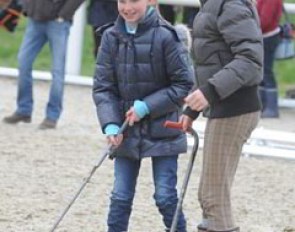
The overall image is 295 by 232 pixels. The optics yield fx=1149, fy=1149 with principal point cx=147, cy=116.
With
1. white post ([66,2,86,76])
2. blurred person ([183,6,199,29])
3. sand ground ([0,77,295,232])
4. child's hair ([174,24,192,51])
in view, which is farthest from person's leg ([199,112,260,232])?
white post ([66,2,86,76])

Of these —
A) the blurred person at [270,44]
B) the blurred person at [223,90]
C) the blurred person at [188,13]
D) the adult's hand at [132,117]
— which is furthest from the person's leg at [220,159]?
the blurred person at [188,13]

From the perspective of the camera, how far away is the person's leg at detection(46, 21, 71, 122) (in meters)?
9.86

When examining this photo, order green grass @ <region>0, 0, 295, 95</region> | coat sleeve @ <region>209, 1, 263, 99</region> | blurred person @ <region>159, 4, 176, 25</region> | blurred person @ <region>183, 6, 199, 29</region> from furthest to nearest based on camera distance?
green grass @ <region>0, 0, 295, 95</region> < blurred person @ <region>159, 4, 176, 25</region> < blurred person @ <region>183, 6, 199, 29</region> < coat sleeve @ <region>209, 1, 263, 99</region>

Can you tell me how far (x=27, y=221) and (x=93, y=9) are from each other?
516 centimetres

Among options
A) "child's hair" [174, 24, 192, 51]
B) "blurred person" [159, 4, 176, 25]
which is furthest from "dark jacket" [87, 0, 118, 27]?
"child's hair" [174, 24, 192, 51]

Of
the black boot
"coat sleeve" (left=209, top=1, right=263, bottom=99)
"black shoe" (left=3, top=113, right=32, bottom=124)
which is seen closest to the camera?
"coat sleeve" (left=209, top=1, right=263, bottom=99)

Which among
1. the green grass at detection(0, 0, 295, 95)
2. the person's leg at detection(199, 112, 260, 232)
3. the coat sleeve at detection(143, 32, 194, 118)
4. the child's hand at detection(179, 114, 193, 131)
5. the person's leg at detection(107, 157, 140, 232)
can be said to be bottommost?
the green grass at detection(0, 0, 295, 95)

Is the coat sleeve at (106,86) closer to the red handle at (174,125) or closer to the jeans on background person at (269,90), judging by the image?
the red handle at (174,125)

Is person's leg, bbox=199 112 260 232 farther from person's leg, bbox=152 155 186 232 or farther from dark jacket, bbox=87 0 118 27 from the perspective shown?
dark jacket, bbox=87 0 118 27

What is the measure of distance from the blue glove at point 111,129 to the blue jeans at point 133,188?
207 millimetres

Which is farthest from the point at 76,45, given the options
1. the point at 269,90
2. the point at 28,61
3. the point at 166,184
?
the point at 166,184

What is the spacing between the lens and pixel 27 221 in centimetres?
685

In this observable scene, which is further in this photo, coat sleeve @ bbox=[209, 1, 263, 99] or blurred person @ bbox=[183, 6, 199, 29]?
blurred person @ bbox=[183, 6, 199, 29]

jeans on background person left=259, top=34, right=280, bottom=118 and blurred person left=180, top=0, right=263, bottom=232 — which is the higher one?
blurred person left=180, top=0, right=263, bottom=232
